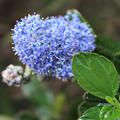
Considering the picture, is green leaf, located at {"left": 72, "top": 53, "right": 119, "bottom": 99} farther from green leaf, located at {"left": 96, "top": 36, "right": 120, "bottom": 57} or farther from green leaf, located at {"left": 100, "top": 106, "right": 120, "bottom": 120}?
green leaf, located at {"left": 96, "top": 36, "right": 120, "bottom": 57}

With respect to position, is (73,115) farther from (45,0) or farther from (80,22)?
(45,0)

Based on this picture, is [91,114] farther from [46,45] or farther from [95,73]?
[46,45]

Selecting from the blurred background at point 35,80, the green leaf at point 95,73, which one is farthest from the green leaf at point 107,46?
the blurred background at point 35,80

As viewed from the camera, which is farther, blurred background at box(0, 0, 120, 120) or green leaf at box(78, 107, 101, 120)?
blurred background at box(0, 0, 120, 120)

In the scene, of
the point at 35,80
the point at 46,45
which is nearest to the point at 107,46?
the point at 46,45

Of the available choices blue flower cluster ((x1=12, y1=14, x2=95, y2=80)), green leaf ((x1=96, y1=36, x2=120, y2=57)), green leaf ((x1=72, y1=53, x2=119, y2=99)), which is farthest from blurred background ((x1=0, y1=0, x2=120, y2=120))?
green leaf ((x1=72, y1=53, x2=119, y2=99))
